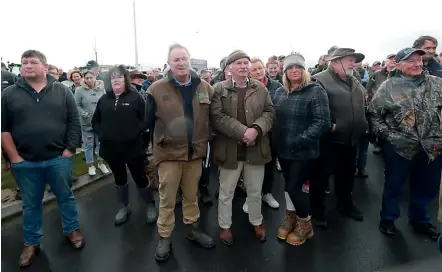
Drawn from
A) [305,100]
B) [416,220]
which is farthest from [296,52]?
[416,220]

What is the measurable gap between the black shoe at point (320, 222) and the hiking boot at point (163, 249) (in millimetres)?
1782

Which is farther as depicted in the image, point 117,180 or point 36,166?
point 117,180

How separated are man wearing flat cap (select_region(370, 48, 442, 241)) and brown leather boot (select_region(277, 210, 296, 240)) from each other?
1.06 m

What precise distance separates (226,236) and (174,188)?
84 centimetres

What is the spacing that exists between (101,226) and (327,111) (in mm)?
3063

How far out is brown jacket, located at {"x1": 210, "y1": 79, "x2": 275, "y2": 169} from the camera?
9.98 feet

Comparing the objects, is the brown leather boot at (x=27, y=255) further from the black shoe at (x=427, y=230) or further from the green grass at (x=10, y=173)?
the black shoe at (x=427, y=230)

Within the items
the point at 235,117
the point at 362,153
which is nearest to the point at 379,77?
the point at 362,153

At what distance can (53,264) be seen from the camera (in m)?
3.01

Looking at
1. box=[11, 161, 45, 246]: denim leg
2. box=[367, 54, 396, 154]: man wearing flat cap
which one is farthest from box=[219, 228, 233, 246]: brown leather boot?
box=[367, 54, 396, 154]: man wearing flat cap

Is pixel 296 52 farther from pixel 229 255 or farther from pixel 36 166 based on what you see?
pixel 36 166

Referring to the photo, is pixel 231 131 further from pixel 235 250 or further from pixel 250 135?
pixel 235 250

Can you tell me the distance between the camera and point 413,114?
3020mm

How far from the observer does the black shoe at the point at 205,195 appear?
171 inches
